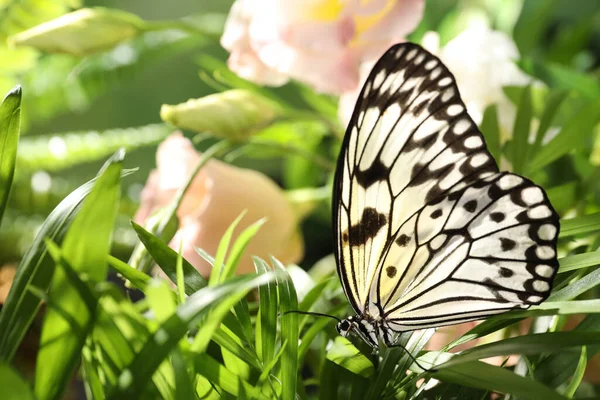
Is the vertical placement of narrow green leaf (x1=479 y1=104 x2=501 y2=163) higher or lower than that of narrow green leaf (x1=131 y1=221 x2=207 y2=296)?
higher

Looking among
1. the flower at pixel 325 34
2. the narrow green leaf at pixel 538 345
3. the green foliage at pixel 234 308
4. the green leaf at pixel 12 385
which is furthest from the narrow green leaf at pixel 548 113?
the green leaf at pixel 12 385

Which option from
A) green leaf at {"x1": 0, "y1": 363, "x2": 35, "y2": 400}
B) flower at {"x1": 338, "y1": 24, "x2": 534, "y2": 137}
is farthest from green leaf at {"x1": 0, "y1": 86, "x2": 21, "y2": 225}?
flower at {"x1": 338, "y1": 24, "x2": 534, "y2": 137}

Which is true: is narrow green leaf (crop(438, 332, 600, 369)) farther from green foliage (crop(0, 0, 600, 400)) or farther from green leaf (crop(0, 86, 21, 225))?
green leaf (crop(0, 86, 21, 225))

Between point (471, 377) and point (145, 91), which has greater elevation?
point (471, 377)

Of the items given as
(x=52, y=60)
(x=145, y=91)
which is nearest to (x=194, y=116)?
(x=52, y=60)

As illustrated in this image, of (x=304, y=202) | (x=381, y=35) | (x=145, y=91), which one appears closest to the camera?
(x=381, y=35)

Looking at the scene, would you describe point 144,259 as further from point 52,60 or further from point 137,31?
point 52,60
